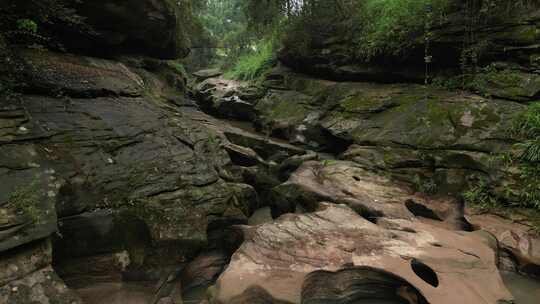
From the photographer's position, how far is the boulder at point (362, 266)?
423 centimetres

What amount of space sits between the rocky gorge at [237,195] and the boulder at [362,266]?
1.0 inches

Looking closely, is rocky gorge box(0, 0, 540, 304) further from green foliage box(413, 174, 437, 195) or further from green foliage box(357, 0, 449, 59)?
green foliage box(357, 0, 449, 59)

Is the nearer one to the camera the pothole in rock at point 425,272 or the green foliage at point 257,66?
the pothole in rock at point 425,272

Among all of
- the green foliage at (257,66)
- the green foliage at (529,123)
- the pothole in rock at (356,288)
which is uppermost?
the green foliage at (257,66)

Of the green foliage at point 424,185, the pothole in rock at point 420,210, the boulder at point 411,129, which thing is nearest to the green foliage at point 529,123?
the boulder at point 411,129

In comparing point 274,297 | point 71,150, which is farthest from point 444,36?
point 71,150

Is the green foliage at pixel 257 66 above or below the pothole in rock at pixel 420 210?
above

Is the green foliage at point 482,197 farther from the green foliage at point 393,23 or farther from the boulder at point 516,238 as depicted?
the green foliage at point 393,23

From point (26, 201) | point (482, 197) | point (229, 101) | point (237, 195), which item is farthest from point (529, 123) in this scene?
point (229, 101)

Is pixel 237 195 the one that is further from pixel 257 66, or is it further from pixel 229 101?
pixel 257 66

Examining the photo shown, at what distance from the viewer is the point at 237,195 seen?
6.83 meters

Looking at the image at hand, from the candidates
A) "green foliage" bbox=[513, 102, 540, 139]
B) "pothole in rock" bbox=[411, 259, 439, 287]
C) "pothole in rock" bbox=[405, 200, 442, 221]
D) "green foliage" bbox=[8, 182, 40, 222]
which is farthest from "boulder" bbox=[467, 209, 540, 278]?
"green foliage" bbox=[8, 182, 40, 222]

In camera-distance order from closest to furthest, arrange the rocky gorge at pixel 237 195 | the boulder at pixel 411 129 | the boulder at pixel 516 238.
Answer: the rocky gorge at pixel 237 195
the boulder at pixel 516 238
the boulder at pixel 411 129

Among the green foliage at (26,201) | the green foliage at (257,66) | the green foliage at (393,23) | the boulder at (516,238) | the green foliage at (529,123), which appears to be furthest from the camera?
the green foliage at (257,66)
